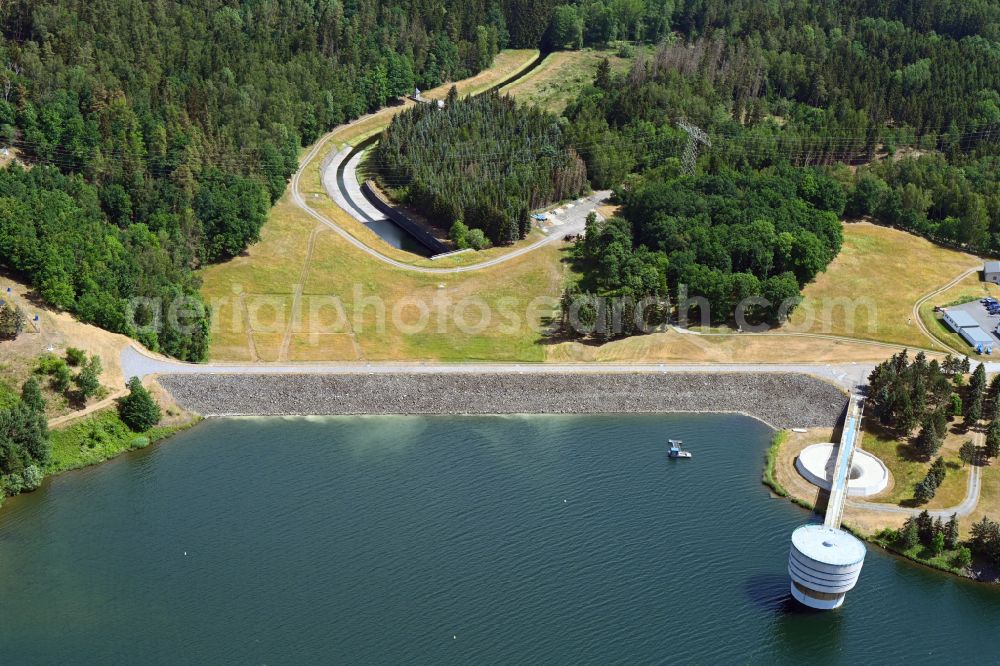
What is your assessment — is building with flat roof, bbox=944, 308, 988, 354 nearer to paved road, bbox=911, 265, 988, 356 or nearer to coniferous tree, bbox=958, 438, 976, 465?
paved road, bbox=911, 265, 988, 356

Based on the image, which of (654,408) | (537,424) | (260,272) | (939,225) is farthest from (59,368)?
(939,225)

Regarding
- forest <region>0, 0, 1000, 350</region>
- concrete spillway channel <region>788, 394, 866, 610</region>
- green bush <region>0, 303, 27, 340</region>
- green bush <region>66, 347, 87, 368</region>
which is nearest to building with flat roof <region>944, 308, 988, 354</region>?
forest <region>0, 0, 1000, 350</region>

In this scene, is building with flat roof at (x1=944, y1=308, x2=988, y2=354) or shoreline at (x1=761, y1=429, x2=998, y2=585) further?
building with flat roof at (x1=944, y1=308, x2=988, y2=354)

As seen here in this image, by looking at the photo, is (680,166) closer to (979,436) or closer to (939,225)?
(939,225)

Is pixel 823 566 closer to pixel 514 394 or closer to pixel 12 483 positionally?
pixel 514 394

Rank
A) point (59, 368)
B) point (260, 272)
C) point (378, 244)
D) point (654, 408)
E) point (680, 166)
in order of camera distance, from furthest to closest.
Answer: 1. point (680, 166)
2. point (378, 244)
3. point (260, 272)
4. point (654, 408)
5. point (59, 368)

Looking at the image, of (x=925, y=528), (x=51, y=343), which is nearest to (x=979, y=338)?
(x=925, y=528)
